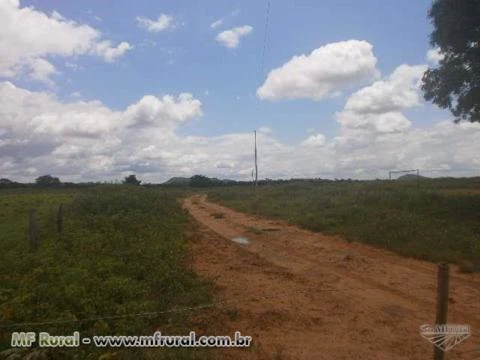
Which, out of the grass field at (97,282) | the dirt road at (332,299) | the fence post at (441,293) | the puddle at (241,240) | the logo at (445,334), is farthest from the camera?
the puddle at (241,240)

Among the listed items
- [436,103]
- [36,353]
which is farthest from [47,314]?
[436,103]

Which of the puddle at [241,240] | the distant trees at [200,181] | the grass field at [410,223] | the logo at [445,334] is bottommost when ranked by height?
the logo at [445,334]

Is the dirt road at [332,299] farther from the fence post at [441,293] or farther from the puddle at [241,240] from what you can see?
the puddle at [241,240]

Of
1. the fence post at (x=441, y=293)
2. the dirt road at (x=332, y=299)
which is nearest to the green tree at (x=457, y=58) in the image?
the dirt road at (x=332, y=299)

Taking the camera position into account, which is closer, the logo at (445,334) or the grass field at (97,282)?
the logo at (445,334)

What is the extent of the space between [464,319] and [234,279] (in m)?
4.71

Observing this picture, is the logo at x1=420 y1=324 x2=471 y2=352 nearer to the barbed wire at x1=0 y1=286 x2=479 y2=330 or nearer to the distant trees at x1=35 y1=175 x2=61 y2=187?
the barbed wire at x1=0 y1=286 x2=479 y2=330

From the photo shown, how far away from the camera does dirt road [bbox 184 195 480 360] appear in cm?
650

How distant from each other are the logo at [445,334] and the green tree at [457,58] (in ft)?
40.0

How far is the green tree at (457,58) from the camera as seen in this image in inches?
632

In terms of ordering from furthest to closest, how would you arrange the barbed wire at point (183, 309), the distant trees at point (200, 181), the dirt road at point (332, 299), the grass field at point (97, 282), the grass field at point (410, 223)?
1. the distant trees at point (200, 181)
2. the grass field at point (410, 223)
3. the grass field at point (97, 282)
4. the dirt road at point (332, 299)
5. the barbed wire at point (183, 309)

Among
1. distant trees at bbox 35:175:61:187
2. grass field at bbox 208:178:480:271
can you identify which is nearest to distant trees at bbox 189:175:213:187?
distant trees at bbox 35:175:61:187

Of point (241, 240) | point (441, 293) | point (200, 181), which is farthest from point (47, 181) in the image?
point (441, 293)

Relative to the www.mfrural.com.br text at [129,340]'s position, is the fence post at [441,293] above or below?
above
